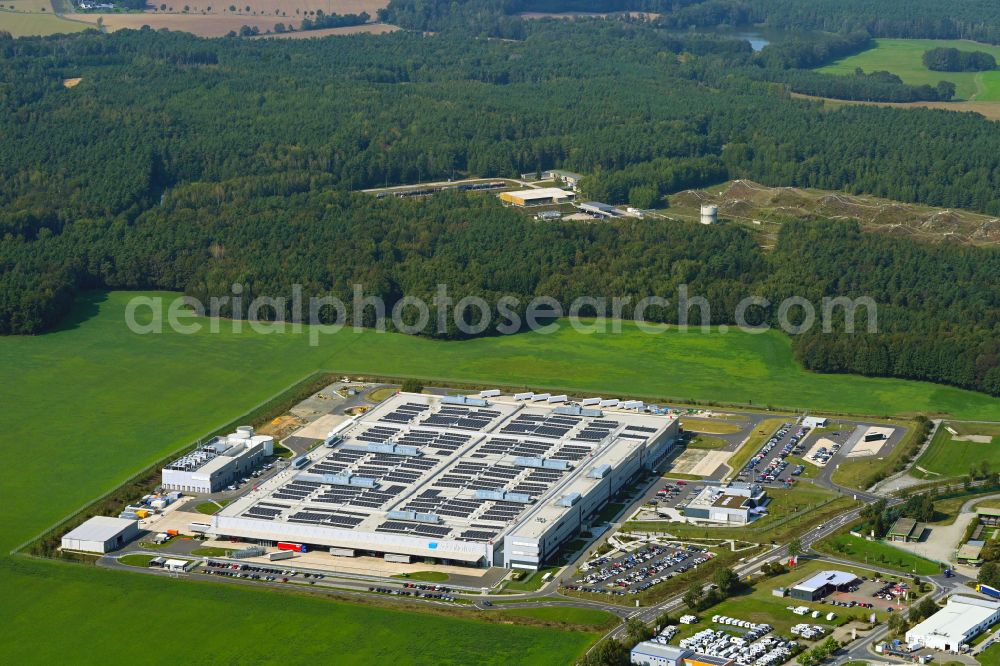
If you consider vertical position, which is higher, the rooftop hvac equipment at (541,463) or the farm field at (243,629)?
the rooftop hvac equipment at (541,463)

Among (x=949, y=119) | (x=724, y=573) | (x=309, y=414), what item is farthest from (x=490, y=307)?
(x=949, y=119)

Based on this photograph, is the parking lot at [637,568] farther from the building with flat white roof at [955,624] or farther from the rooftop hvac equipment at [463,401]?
the rooftop hvac equipment at [463,401]

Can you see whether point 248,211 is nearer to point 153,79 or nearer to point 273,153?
point 273,153

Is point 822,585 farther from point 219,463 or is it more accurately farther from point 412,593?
point 219,463

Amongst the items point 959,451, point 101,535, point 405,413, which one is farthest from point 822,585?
point 101,535

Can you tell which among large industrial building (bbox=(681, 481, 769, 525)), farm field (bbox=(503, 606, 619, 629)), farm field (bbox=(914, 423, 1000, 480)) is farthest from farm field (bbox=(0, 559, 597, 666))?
farm field (bbox=(914, 423, 1000, 480))

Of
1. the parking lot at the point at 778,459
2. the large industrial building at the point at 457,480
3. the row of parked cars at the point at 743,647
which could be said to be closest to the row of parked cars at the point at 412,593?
the large industrial building at the point at 457,480
